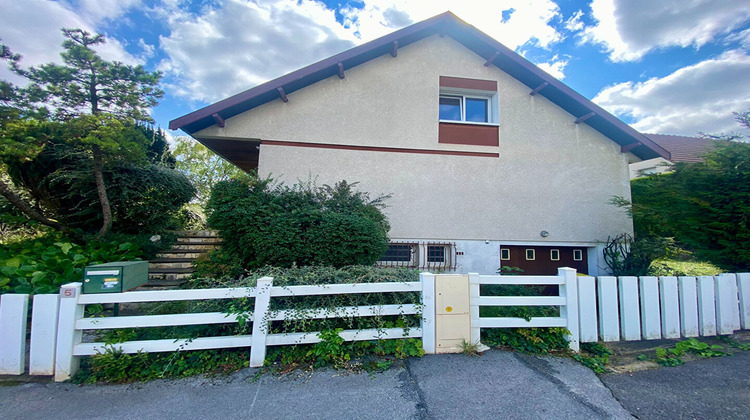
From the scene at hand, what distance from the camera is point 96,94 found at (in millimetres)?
7195

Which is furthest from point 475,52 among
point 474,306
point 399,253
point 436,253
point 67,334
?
point 67,334

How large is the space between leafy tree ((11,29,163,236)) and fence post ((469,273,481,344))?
802 centimetres

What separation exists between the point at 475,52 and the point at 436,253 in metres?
5.66

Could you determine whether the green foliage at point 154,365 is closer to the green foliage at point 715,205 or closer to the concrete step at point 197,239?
the concrete step at point 197,239

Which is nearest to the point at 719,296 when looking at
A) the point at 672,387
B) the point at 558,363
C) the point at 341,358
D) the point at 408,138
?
the point at 672,387

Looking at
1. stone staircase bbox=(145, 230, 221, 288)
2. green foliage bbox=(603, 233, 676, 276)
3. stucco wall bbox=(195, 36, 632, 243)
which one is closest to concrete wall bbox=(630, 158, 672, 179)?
stucco wall bbox=(195, 36, 632, 243)

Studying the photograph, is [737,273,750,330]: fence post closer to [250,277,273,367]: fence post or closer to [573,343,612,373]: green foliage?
[573,343,612,373]: green foliage

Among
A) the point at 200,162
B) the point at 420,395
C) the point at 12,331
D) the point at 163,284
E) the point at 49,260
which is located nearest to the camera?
the point at 420,395

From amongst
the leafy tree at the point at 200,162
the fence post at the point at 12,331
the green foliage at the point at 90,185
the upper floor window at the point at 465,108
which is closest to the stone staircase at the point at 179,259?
the green foliage at the point at 90,185

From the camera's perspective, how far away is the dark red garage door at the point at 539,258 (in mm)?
7770

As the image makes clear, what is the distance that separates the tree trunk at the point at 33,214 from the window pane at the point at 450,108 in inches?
388

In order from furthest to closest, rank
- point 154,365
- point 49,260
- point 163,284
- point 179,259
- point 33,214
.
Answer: point 179,259 → point 33,214 → point 163,284 → point 49,260 → point 154,365

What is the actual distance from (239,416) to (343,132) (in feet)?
20.1

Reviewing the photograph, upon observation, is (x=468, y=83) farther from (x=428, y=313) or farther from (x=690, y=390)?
(x=690, y=390)
